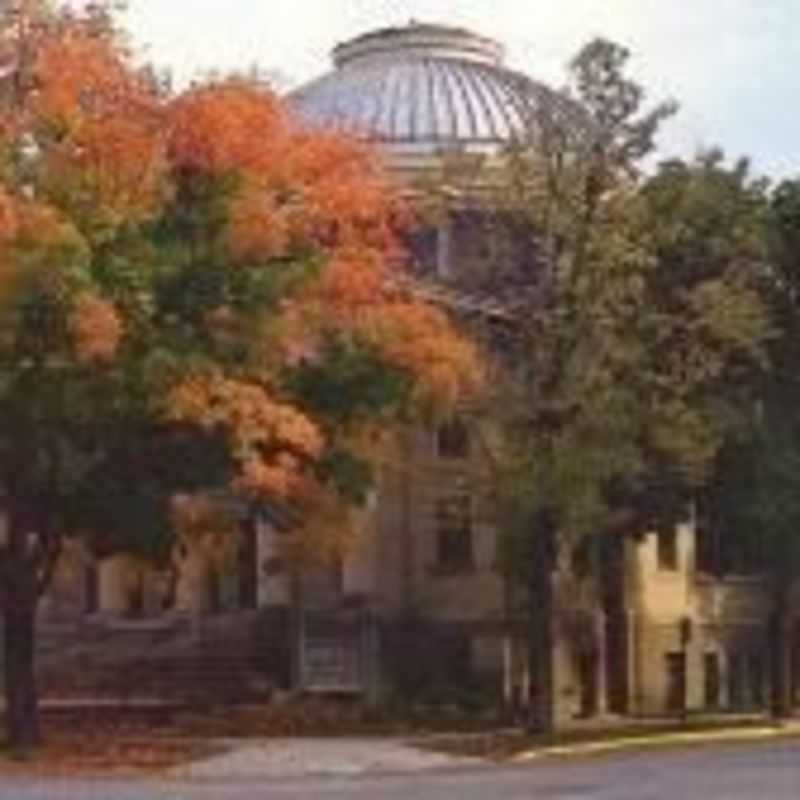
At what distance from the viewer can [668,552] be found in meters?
65.7

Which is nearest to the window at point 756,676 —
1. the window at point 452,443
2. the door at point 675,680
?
the door at point 675,680

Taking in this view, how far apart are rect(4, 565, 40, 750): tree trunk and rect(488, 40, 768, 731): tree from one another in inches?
360

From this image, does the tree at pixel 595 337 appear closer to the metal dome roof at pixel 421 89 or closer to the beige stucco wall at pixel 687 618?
the beige stucco wall at pixel 687 618

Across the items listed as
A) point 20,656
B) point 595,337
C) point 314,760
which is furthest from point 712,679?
point 314,760

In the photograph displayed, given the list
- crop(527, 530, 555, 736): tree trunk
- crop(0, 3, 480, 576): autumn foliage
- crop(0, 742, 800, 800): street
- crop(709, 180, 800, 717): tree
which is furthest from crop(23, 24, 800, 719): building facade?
crop(0, 742, 800, 800): street

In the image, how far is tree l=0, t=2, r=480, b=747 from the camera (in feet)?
136

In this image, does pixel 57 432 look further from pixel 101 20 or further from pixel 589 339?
pixel 589 339

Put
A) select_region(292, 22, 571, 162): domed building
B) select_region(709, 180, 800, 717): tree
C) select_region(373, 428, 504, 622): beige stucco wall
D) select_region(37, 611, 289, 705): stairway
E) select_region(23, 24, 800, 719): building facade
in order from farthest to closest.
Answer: select_region(292, 22, 571, 162): domed building < select_region(373, 428, 504, 622): beige stucco wall < select_region(709, 180, 800, 717): tree < select_region(23, 24, 800, 719): building facade < select_region(37, 611, 289, 705): stairway

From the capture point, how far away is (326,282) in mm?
45281

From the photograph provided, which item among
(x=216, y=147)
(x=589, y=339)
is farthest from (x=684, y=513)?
(x=216, y=147)

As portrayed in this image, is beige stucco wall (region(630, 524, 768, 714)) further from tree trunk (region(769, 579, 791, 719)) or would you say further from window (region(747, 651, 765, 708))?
tree trunk (region(769, 579, 791, 719))

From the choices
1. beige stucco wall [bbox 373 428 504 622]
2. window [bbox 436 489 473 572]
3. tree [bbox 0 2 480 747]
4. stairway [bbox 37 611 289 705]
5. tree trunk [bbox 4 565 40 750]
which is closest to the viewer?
tree [bbox 0 2 480 747]

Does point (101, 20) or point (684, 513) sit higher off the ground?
point (101, 20)

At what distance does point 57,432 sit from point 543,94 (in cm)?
1439
